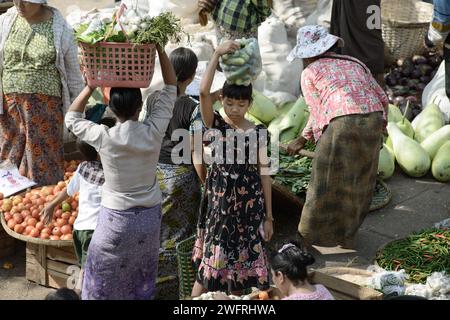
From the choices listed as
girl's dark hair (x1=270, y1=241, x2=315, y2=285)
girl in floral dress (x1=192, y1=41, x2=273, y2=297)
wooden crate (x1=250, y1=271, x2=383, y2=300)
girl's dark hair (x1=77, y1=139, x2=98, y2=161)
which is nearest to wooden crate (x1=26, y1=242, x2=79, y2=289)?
girl's dark hair (x1=77, y1=139, x2=98, y2=161)

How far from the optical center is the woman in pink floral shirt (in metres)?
5.30

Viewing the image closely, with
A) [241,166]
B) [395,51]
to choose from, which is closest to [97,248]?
[241,166]

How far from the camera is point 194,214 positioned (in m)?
5.02

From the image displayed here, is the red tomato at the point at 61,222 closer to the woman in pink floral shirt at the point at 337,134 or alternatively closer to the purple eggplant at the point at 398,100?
the woman in pink floral shirt at the point at 337,134

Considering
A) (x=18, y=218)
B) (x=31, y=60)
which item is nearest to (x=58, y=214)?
(x=18, y=218)

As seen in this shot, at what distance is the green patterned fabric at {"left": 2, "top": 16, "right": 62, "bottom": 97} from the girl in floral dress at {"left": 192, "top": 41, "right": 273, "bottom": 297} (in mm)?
1975

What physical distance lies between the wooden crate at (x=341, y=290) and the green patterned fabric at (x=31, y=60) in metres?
2.72

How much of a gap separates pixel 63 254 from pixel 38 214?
1.19ft

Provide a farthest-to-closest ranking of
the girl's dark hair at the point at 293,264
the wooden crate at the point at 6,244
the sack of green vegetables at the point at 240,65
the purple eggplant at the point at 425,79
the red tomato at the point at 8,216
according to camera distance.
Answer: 1. the purple eggplant at the point at 425,79
2. the wooden crate at the point at 6,244
3. the red tomato at the point at 8,216
4. the sack of green vegetables at the point at 240,65
5. the girl's dark hair at the point at 293,264

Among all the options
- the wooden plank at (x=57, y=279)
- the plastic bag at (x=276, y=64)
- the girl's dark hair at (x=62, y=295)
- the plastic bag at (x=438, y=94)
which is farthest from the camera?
the plastic bag at (x=276, y=64)

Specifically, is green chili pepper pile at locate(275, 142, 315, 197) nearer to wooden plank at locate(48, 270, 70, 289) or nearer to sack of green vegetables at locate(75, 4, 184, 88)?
wooden plank at locate(48, 270, 70, 289)

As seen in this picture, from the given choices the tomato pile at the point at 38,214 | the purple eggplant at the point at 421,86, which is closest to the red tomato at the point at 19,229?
the tomato pile at the point at 38,214

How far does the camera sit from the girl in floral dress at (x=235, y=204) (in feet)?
14.4
